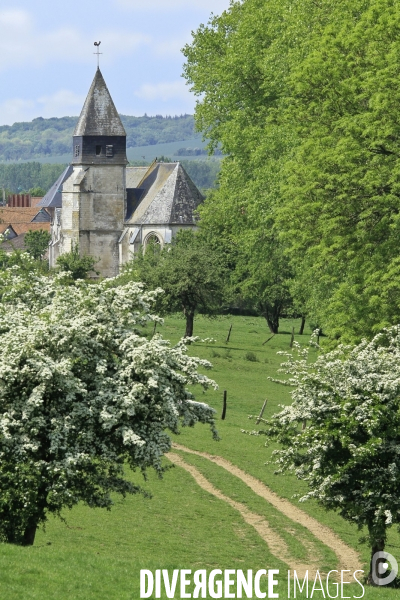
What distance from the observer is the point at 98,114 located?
340 feet

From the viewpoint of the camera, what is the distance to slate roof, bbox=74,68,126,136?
102438 mm

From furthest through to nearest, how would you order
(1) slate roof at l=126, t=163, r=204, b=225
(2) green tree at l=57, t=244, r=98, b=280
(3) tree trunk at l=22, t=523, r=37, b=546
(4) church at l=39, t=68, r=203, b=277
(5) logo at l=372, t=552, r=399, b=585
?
(4) church at l=39, t=68, r=203, b=277 < (1) slate roof at l=126, t=163, r=204, b=225 < (2) green tree at l=57, t=244, r=98, b=280 < (5) logo at l=372, t=552, r=399, b=585 < (3) tree trunk at l=22, t=523, r=37, b=546

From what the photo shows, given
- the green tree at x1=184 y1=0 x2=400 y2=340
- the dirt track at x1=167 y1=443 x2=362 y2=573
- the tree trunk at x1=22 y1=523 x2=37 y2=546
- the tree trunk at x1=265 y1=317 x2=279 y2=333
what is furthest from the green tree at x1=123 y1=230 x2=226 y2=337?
the tree trunk at x1=22 y1=523 x2=37 y2=546

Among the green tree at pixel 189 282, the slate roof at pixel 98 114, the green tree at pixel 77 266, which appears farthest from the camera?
the slate roof at pixel 98 114

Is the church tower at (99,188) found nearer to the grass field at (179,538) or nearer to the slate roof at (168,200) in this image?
the slate roof at (168,200)

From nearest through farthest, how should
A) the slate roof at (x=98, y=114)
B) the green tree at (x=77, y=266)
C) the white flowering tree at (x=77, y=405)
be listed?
1. the white flowering tree at (x=77, y=405)
2. the green tree at (x=77, y=266)
3. the slate roof at (x=98, y=114)

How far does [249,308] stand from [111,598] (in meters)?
69.5

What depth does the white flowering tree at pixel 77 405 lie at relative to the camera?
2022cm

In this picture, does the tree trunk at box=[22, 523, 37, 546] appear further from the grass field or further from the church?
the church

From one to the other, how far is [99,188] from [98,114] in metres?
6.92

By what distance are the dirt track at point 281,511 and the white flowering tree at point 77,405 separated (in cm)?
497

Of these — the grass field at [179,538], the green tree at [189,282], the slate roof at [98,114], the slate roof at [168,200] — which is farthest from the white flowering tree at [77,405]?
the slate roof at [98,114]

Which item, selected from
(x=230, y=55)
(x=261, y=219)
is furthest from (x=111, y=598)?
(x=230, y=55)

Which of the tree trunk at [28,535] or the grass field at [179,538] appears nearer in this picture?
the grass field at [179,538]
